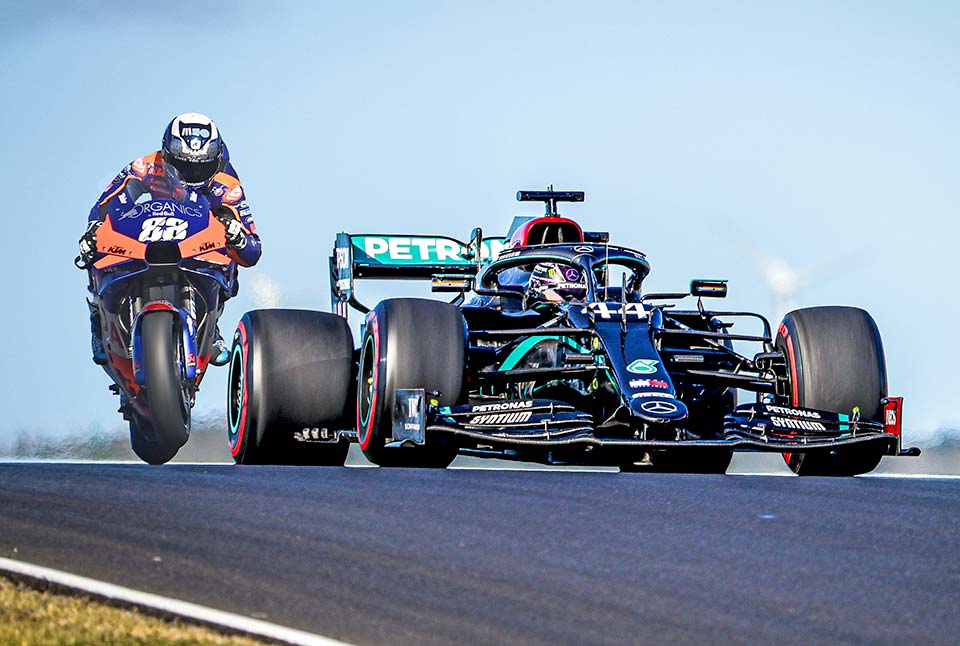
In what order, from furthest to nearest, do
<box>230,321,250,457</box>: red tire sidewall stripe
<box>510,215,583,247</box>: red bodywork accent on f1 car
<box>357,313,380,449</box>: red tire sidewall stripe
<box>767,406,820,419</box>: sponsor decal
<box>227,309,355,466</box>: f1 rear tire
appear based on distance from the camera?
<box>510,215,583,247</box>: red bodywork accent on f1 car, <box>230,321,250,457</box>: red tire sidewall stripe, <box>227,309,355,466</box>: f1 rear tire, <box>357,313,380,449</box>: red tire sidewall stripe, <box>767,406,820,419</box>: sponsor decal

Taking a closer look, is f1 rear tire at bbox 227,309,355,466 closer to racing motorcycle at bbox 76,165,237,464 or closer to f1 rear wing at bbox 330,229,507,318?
racing motorcycle at bbox 76,165,237,464

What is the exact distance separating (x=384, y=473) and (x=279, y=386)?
167 cm

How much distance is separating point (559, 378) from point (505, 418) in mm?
819

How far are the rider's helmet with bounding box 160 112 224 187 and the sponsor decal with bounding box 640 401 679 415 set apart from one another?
699cm

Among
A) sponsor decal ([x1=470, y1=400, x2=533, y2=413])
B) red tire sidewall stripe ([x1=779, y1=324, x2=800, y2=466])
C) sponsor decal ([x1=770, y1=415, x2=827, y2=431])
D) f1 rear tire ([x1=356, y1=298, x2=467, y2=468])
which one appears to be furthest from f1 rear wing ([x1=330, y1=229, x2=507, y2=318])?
sponsor decal ([x1=770, y1=415, x2=827, y2=431])

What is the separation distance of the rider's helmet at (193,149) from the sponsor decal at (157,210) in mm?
1560

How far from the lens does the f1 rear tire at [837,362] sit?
11734 mm

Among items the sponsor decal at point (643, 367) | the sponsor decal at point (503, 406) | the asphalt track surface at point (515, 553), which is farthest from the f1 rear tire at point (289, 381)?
the sponsor decal at point (643, 367)

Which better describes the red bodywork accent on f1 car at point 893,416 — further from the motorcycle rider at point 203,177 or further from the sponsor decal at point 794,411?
the motorcycle rider at point 203,177

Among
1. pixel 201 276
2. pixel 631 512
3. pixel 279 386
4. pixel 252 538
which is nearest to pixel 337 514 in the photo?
pixel 252 538

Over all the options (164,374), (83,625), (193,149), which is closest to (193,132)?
(193,149)

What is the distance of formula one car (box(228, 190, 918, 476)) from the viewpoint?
35.2ft

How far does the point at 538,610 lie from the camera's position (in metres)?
6.41

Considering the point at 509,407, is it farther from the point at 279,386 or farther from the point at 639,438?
the point at 279,386
